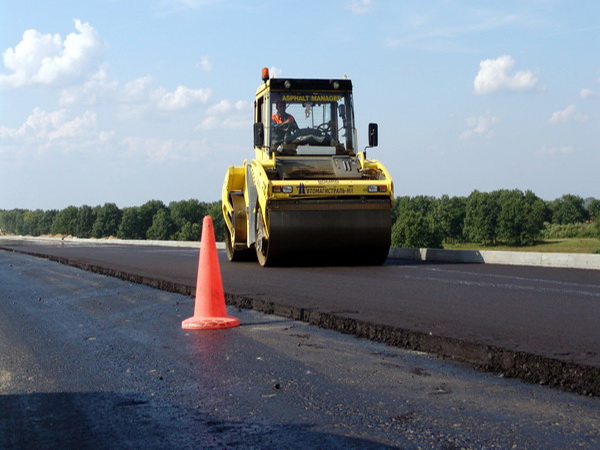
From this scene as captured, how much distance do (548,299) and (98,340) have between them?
17.9 feet

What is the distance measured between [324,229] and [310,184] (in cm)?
97

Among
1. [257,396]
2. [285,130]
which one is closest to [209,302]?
[257,396]

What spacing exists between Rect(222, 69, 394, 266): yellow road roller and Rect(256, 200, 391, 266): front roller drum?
2cm

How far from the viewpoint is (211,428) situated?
3.88 meters

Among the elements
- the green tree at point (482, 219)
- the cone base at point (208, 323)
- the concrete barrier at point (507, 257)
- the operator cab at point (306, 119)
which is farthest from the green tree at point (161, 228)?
the cone base at point (208, 323)

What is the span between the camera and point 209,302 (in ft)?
26.4

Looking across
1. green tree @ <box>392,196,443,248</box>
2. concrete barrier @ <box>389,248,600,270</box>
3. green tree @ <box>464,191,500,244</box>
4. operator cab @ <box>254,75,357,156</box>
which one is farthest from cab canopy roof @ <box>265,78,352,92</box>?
green tree @ <box>464,191,500,244</box>

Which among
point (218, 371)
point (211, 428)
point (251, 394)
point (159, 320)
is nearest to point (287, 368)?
point (218, 371)

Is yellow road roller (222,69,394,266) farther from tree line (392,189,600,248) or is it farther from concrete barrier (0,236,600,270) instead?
tree line (392,189,600,248)

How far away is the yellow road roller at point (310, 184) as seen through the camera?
1614cm

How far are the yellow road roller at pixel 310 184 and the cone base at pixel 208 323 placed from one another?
315 inches

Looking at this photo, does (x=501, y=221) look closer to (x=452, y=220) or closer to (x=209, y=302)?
(x=452, y=220)

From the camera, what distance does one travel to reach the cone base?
7.78 metres

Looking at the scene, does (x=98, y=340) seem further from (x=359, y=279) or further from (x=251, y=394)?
(x=359, y=279)
